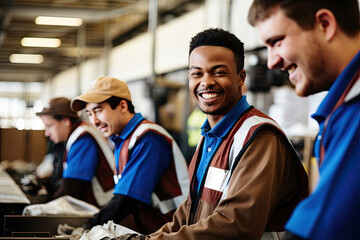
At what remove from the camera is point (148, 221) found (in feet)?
8.24

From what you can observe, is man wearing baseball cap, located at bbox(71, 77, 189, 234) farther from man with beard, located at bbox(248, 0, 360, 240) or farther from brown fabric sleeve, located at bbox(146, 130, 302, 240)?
man with beard, located at bbox(248, 0, 360, 240)

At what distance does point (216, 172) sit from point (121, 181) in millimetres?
885

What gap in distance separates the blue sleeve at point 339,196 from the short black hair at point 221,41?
95 cm

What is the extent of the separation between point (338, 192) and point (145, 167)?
162 centimetres

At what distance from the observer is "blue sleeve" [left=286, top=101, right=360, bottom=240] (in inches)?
36.4

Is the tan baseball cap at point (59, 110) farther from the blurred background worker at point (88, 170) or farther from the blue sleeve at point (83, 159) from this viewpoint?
the blue sleeve at point (83, 159)

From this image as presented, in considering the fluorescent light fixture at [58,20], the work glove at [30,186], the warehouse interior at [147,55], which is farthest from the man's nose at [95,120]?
the fluorescent light fixture at [58,20]

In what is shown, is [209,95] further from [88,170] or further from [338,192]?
[88,170]

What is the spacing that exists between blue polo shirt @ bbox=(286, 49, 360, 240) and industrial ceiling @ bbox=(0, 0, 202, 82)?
9.42 m

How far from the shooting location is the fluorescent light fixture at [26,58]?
2010 cm

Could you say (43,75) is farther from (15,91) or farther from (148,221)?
(148,221)

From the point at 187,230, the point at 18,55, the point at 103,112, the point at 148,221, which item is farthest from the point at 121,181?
the point at 18,55

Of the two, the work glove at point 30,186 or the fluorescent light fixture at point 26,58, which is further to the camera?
the fluorescent light fixture at point 26,58

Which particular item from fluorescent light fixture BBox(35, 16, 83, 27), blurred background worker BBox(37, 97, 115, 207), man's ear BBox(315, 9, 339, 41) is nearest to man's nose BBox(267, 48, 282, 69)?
man's ear BBox(315, 9, 339, 41)
